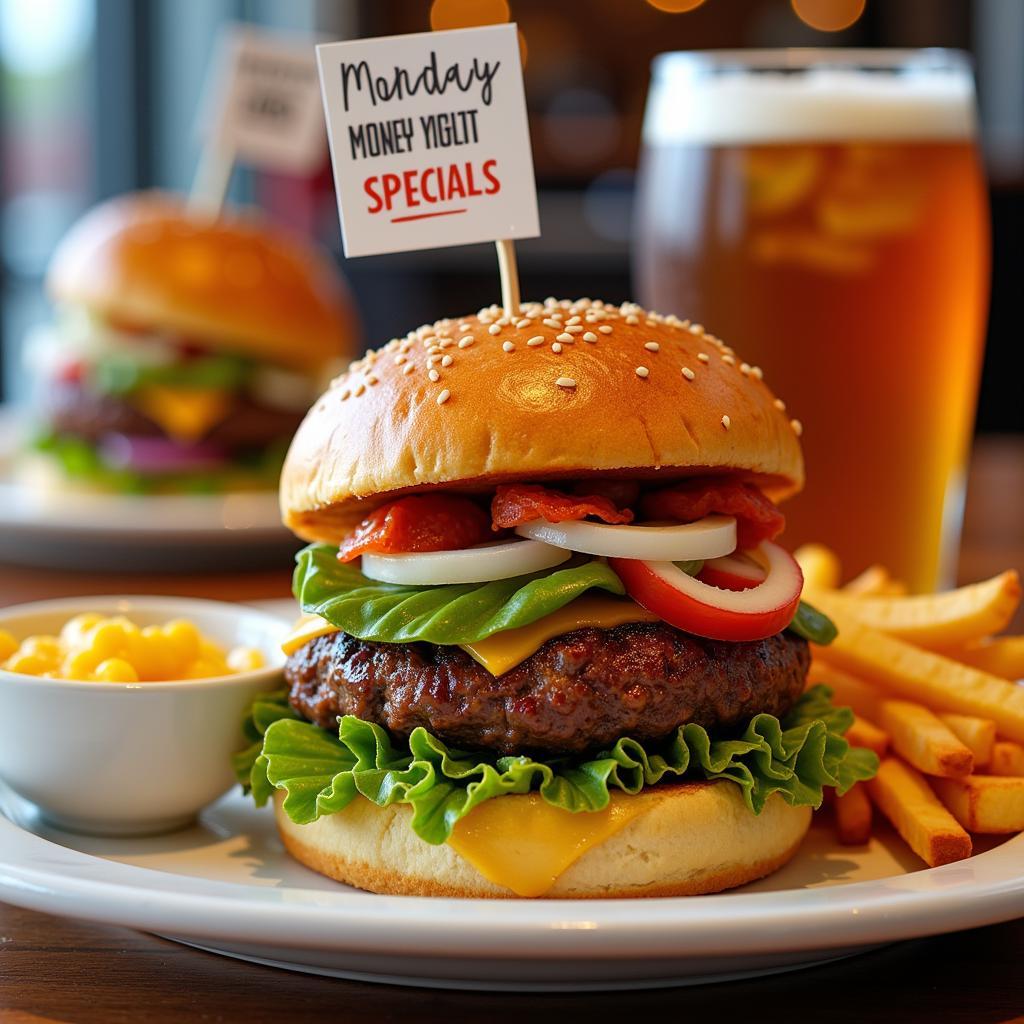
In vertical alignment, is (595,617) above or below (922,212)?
below

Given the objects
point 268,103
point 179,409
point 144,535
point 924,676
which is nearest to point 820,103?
point 924,676

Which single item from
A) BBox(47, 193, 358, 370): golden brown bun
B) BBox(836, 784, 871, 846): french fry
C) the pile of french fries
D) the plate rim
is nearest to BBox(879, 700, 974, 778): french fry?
the pile of french fries

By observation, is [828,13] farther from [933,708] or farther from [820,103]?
[933,708]

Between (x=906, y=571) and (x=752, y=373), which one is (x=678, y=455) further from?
(x=906, y=571)

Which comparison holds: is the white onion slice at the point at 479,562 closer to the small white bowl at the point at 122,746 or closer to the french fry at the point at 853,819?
the small white bowl at the point at 122,746

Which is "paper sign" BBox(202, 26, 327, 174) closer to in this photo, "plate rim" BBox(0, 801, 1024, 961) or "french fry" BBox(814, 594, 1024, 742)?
"french fry" BBox(814, 594, 1024, 742)

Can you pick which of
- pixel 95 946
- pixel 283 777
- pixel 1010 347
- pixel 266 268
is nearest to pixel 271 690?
pixel 283 777

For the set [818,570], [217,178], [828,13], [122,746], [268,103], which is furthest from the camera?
[828,13]
